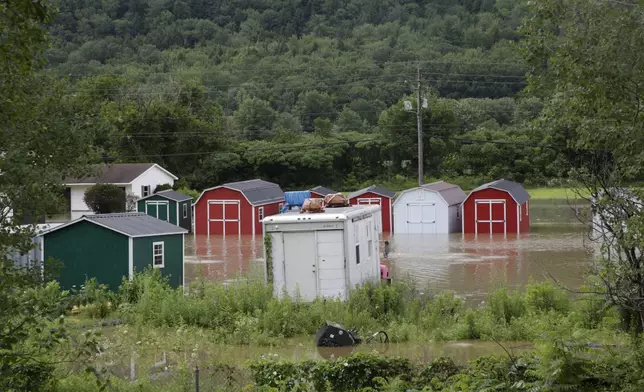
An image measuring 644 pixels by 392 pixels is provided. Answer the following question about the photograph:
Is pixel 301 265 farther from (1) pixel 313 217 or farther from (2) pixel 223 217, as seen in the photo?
(2) pixel 223 217

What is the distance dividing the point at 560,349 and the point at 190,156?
5714 centimetres

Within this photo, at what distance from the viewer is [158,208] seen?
155ft

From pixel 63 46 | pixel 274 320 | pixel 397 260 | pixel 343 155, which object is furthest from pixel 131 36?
pixel 274 320

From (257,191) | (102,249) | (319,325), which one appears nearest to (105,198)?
(257,191)

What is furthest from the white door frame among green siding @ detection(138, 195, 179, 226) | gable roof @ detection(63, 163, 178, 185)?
gable roof @ detection(63, 163, 178, 185)

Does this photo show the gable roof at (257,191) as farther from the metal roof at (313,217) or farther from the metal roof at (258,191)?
the metal roof at (313,217)

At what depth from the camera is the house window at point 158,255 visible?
2331 cm

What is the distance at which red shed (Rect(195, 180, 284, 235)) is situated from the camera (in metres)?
46.6

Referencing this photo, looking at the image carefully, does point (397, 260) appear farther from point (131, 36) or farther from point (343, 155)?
point (131, 36)

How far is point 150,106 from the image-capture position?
6538 cm

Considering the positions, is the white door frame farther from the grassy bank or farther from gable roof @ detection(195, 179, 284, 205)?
the grassy bank

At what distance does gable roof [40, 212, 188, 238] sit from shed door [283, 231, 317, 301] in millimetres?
4402

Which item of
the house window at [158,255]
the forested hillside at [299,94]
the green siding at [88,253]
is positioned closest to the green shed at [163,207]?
the forested hillside at [299,94]

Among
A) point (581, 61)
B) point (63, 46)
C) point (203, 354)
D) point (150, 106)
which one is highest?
point (63, 46)
